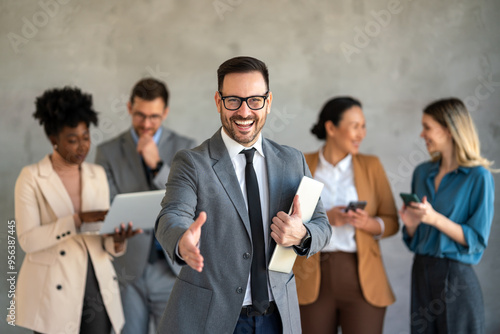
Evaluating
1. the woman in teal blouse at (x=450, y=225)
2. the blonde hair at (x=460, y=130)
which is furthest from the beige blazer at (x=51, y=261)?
the blonde hair at (x=460, y=130)

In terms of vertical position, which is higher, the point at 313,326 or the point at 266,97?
the point at 266,97

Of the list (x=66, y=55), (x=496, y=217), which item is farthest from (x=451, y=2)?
(x=66, y=55)

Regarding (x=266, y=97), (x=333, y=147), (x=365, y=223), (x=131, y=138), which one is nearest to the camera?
(x=266, y=97)

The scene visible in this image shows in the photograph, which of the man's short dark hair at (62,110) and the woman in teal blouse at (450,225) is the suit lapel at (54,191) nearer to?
the man's short dark hair at (62,110)

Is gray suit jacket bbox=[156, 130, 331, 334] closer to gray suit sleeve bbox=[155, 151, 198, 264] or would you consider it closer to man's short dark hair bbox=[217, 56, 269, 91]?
gray suit sleeve bbox=[155, 151, 198, 264]

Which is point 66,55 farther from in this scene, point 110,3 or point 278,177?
point 278,177

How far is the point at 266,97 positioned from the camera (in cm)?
199

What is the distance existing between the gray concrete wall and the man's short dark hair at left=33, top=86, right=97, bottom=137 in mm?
1005

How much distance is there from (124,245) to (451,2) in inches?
144

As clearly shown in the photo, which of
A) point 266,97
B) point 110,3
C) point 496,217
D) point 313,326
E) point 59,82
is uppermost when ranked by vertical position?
point 110,3

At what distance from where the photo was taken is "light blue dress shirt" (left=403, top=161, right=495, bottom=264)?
3.32 m

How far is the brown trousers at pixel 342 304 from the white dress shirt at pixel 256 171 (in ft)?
4.89

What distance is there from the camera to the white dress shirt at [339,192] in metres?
3.46

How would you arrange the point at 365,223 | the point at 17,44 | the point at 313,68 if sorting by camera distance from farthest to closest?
the point at 313,68
the point at 17,44
the point at 365,223
